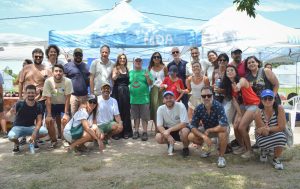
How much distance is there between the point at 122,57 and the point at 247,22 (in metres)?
5.54

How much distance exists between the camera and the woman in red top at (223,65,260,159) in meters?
4.90

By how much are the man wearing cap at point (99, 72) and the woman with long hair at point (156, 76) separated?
949mm

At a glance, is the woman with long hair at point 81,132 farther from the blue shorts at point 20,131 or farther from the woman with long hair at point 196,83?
the woman with long hair at point 196,83

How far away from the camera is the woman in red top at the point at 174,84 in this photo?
641cm

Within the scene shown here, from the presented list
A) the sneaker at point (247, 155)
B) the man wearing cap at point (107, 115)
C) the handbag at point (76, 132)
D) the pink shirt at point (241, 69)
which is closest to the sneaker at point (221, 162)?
the sneaker at point (247, 155)

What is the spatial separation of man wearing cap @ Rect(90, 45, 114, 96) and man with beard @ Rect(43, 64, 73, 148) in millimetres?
607

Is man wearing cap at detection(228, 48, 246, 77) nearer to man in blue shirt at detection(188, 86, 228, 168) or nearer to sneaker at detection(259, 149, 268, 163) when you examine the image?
man in blue shirt at detection(188, 86, 228, 168)

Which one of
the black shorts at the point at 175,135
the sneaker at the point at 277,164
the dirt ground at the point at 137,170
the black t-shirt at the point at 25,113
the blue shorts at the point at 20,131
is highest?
the black t-shirt at the point at 25,113

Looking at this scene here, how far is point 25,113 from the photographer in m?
5.69

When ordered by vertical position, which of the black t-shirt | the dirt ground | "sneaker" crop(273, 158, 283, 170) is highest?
the black t-shirt

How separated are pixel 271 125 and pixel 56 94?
381cm

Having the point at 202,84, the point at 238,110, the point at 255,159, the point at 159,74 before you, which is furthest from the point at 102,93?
the point at 255,159

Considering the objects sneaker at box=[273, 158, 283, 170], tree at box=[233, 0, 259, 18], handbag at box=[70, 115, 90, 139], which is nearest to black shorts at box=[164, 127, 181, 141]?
handbag at box=[70, 115, 90, 139]

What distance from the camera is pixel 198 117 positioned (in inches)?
198
